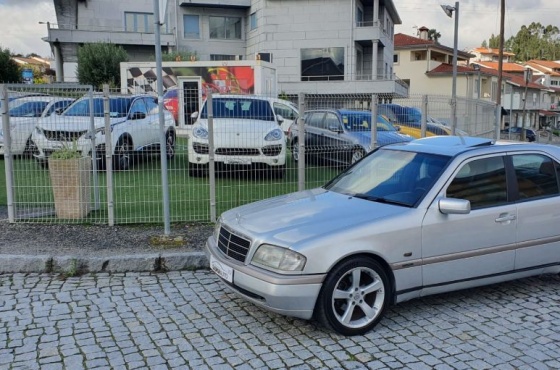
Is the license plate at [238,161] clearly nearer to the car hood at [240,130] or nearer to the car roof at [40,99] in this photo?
the car hood at [240,130]

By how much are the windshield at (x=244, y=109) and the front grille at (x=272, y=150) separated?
0.52 meters

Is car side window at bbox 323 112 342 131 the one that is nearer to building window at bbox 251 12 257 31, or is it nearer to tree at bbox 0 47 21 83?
building window at bbox 251 12 257 31

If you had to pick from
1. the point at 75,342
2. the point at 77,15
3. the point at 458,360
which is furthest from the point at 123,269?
the point at 77,15

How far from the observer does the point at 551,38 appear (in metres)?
118

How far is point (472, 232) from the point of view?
15.1ft

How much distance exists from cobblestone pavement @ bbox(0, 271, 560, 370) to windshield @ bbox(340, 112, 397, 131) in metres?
4.39

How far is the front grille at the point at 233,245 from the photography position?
170 inches

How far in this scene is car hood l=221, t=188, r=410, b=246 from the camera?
4188mm

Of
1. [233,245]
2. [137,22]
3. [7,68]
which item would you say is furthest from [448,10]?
[7,68]

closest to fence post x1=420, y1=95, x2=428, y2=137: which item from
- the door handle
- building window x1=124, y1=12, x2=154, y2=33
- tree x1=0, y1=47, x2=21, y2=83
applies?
the door handle

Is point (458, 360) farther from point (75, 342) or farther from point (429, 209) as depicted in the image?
point (75, 342)

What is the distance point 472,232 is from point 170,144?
5.44 metres

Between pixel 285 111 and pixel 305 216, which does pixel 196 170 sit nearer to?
pixel 305 216

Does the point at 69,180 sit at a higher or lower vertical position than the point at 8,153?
lower
